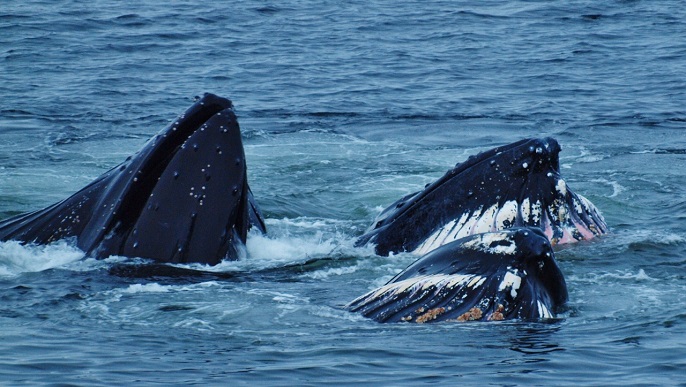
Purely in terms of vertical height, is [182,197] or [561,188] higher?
[182,197]

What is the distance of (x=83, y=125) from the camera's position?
22250mm

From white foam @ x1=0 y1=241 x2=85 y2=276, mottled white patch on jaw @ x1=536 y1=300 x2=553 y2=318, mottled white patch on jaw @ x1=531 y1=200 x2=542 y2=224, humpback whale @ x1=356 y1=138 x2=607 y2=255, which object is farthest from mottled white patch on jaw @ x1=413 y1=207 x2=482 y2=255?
white foam @ x1=0 y1=241 x2=85 y2=276

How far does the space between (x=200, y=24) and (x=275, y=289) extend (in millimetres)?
21603

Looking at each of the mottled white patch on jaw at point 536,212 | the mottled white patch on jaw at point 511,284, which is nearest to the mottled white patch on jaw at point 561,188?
the mottled white patch on jaw at point 536,212

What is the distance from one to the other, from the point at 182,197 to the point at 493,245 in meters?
2.67

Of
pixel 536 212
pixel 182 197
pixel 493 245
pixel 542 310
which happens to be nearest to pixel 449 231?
pixel 536 212

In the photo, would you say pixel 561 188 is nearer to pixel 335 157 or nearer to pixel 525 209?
pixel 525 209

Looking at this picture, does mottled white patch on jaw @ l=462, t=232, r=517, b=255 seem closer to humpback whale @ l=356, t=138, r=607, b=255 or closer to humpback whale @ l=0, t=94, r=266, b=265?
humpback whale @ l=356, t=138, r=607, b=255

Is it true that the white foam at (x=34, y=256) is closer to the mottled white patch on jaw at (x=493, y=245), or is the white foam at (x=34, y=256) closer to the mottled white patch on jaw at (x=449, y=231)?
the mottled white patch on jaw at (x=449, y=231)

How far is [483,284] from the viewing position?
10.4m

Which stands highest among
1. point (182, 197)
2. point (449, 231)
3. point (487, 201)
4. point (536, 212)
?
point (182, 197)

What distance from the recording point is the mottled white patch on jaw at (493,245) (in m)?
10.5

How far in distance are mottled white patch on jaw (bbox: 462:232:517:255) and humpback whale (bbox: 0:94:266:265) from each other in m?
2.11

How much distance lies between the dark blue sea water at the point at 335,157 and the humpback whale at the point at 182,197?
258 millimetres
